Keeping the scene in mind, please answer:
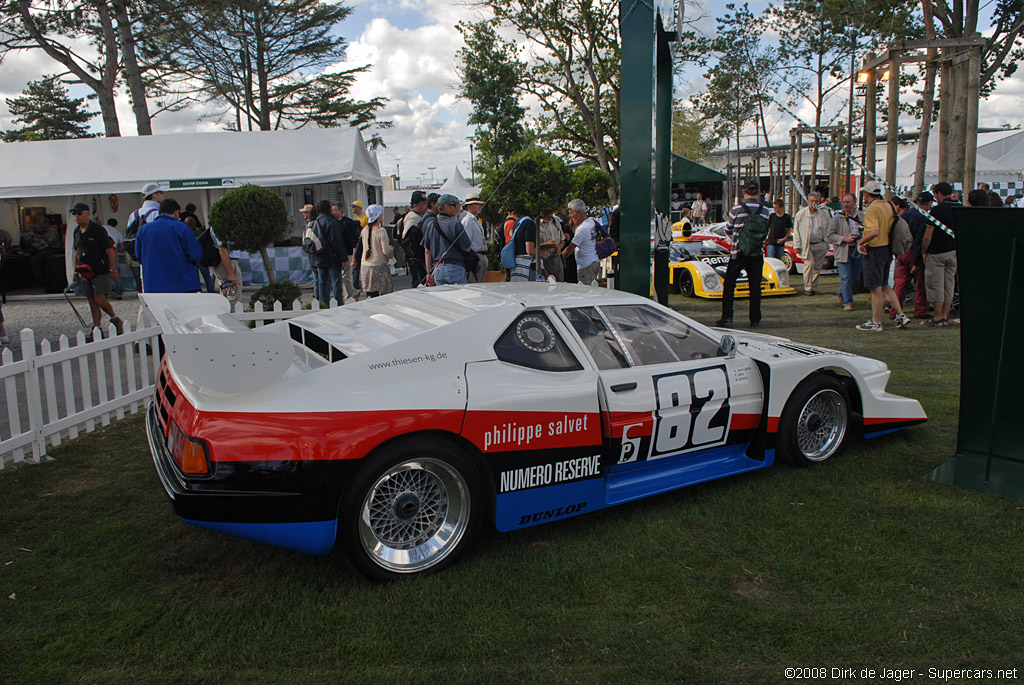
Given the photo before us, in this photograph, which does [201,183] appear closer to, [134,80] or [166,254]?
[134,80]

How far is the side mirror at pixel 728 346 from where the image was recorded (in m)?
4.13

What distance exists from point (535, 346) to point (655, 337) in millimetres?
800

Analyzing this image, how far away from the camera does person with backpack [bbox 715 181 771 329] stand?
30.7 feet

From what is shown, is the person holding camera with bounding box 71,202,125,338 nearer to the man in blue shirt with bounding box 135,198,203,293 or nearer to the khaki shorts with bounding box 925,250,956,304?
the man in blue shirt with bounding box 135,198,203,293

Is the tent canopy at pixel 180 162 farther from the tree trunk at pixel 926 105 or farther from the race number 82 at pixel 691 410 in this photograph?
the race number 82 at pixel 691 410

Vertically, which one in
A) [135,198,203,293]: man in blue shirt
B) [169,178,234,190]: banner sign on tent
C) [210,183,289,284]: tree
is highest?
[169,178,234,190]: banner sign on tent

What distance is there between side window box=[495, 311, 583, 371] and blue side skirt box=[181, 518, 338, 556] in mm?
1131

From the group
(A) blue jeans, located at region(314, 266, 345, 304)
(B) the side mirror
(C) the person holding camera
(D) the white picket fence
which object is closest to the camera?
(B) the side mirror

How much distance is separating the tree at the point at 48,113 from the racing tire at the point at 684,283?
39.6 metres

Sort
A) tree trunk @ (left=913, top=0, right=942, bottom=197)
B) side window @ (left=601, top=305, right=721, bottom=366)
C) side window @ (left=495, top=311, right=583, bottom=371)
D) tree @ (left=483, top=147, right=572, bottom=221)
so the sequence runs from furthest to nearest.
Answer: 1. tree trunk @ (left=913, top=0, right=942, bottom=197)
2. tree @ (left=483, top=147, right=572, bottom=221)
3. side window @ (left=601, top=305, right=721, bottom=366)
4. side window @ (left=495, top=311, right=583, bottom=371)

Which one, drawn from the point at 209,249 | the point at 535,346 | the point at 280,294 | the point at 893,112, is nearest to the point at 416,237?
the point at 280,294

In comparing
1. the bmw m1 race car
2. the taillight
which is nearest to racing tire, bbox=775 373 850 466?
the bmw m1 race car

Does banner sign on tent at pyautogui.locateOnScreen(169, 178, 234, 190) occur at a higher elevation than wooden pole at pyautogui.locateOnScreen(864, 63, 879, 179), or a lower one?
lower

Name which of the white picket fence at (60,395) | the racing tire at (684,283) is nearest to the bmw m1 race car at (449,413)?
the white picket fence at (60,395)
